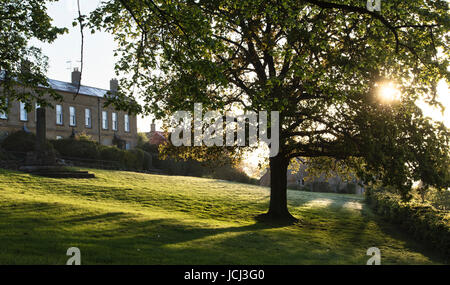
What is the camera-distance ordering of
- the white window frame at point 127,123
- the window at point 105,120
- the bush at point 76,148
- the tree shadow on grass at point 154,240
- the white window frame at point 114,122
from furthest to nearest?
the white window frame at point 127,123, the white window frame at point 114,122, the window at point 105,120, the bush at point 76,148, the tree shadow on grass at point 154,240

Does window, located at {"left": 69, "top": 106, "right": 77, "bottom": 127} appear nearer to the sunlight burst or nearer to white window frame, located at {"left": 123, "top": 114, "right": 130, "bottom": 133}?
white window frame, located at {"left": 123, "top": 114, "right": 130, "bottom": 133}

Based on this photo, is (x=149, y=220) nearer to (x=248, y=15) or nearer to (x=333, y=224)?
(x=248, y=15)

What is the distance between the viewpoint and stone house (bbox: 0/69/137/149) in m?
45.3

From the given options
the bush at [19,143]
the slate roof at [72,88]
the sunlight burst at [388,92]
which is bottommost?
the bush at [19,143]

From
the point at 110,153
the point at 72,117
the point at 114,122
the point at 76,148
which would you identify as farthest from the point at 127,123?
the point at 76,148

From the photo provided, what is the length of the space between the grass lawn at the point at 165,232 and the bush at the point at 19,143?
9.40 meters

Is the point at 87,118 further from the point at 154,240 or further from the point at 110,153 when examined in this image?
the point at 154,240

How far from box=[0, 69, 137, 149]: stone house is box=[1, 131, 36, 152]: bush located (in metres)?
5.65

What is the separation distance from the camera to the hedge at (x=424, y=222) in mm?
15789

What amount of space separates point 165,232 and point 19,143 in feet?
91.3

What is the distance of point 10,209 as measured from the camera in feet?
54.2

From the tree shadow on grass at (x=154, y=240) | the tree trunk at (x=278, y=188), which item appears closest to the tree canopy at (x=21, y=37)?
the tree shadow on grass at (x=154, y=240)

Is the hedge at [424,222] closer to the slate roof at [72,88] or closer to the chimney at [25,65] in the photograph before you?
the chimney at [25,65]

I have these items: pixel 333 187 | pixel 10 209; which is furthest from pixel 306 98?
pixel 333 187
